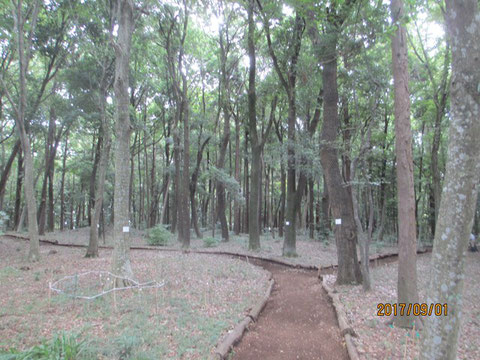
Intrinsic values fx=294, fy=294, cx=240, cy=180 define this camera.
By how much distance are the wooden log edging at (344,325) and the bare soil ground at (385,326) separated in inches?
3.8

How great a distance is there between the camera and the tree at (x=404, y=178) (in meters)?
5.22

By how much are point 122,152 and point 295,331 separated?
5.63m

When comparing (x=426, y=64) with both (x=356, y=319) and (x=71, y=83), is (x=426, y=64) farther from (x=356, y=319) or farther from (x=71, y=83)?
(x=71, y=83)

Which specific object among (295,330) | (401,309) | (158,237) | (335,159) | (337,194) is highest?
(335,159)

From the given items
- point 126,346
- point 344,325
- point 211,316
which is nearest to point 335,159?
point 344,325

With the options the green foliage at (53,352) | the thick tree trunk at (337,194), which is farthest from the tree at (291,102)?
the green foliage at (53,352)

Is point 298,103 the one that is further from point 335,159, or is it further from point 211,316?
point 211,316

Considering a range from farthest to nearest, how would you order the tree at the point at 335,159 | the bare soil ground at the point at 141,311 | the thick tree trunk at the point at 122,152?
1. the tree at the point at 335,159
2. the thick tree trunk at the point at 122,152
3. the bare soil ground at the point at 141,311

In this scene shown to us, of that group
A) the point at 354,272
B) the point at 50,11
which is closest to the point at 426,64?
the point at 354,272

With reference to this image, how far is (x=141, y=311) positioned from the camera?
5301 millimetres

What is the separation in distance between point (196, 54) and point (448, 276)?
17.1 m

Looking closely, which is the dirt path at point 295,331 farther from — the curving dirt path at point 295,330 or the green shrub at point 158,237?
the green shrub at point 158,237

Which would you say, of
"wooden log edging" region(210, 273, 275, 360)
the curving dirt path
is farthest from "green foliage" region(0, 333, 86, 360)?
the curving dirt path

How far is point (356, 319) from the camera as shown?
17.6 feet
